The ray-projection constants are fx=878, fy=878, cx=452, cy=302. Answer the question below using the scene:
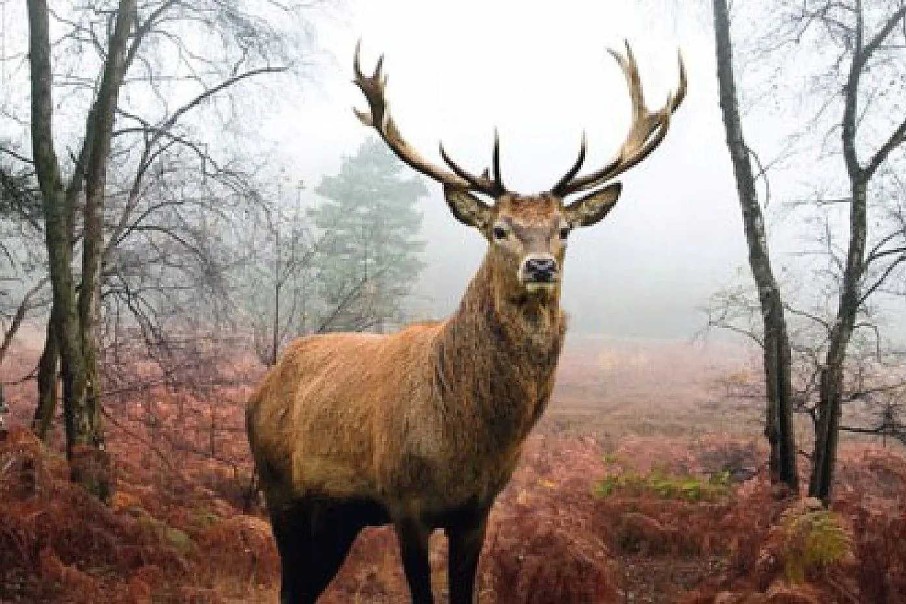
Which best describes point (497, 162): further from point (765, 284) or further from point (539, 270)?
point (765, 284)

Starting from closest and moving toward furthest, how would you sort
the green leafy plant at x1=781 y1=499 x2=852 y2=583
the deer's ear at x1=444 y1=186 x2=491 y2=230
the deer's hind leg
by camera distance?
1. the deer's ear at x1=444 y1=186 x2=491 y2=230
2. the green leafy plant at x1=781 y1=499 x2=852 y2=583
3. the deer's hind leg

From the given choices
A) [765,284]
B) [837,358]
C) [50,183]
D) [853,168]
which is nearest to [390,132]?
[50,183]

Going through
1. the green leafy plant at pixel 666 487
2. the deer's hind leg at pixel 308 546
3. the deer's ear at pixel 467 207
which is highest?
the deer's ear at pixel 467 207

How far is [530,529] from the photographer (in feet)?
24.7

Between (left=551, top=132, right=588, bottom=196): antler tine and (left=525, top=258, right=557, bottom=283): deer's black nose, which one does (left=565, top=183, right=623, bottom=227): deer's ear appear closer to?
(left=551, top=132, right=588, bottom=196): antler tine

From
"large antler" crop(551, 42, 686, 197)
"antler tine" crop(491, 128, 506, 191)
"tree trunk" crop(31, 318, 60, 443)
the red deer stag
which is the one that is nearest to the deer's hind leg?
the red deer stag

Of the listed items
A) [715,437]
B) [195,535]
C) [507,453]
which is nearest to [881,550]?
[507,453]

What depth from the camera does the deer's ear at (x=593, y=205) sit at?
4770 millimetres

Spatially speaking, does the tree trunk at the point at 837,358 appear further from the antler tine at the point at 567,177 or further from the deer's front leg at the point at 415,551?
the deer's front leg at the point at 415,551

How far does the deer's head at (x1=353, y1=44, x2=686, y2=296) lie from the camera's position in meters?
4.26

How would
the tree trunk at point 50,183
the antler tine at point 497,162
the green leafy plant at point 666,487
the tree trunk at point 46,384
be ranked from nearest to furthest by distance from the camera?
the antler tine at point 497,162 → the tree trunk at point 50,183 → the tree trunk at point 46,384 → the green leafy plant at point 666,487

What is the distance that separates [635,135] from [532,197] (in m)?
1.05

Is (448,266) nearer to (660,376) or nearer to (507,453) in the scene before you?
(660,376)

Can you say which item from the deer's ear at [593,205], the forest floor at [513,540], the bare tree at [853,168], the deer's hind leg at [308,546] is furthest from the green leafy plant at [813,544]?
the bare tree at [853,168]
